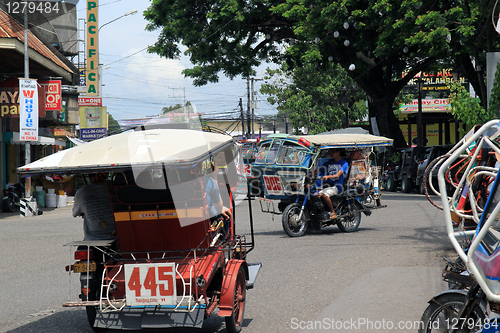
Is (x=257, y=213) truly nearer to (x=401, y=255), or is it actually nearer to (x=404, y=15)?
(x=401, y=255)

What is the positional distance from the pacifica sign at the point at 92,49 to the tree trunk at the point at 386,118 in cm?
1695

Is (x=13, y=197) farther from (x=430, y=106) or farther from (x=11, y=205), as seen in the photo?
(x=430, y=106)

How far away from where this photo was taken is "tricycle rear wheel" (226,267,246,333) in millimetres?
5259

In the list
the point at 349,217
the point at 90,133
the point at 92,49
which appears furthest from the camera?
the point at 92,49

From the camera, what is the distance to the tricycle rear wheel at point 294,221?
11.8 m

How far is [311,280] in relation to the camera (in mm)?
7621

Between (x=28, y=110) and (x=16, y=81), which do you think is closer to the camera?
(x=28, y=110)

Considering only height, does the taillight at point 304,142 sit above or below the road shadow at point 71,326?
above

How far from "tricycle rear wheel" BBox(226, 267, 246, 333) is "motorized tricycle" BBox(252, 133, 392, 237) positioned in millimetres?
5978

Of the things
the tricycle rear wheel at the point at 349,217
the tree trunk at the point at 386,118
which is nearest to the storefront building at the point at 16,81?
the tricycle rear wheel at the point at 349,217

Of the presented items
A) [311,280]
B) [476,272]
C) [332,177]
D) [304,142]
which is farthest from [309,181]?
[476,272]

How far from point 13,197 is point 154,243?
1722 centimetres

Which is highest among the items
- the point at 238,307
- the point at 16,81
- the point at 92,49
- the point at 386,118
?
the point at 92,49

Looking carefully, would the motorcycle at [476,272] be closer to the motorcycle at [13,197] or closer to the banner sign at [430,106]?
the motorcycle at [13,197]
